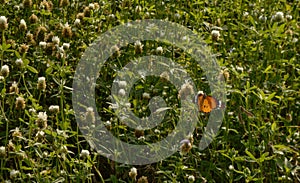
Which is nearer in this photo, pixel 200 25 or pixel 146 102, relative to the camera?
pixel 146 102

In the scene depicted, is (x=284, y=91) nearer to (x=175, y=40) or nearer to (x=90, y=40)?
(x=175, y=40)

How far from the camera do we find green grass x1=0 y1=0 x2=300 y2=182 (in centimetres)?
256

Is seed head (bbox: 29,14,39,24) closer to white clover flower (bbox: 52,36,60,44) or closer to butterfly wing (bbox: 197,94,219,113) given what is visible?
white clover flower (bbox: 52,36,60,44)

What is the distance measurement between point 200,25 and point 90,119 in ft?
4.12

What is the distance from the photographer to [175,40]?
3.33 m

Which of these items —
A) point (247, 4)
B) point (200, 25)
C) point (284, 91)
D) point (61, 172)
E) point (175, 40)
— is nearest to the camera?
point (61, 172)

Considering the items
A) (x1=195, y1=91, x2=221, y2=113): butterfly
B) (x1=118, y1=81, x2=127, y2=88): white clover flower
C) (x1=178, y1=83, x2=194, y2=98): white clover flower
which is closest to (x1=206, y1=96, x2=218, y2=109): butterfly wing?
(x1=195, y1=91, x2=221, y2=113): butterfly

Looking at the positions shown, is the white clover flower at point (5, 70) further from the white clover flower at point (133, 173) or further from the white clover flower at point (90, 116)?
the white clover flower at point (133, 173)

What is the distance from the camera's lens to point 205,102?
2.71m

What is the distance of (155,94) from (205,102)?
0.37 metres

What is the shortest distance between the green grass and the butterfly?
0.11 metres

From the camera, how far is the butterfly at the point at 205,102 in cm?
271

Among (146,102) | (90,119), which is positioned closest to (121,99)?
(90,119)

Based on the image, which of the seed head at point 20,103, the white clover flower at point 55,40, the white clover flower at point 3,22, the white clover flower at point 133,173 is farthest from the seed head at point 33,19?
the white clover flower at point 133,173
